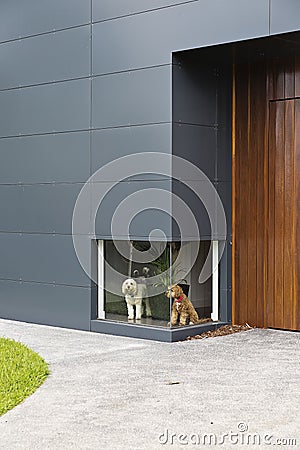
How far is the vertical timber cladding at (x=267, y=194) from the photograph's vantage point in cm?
810

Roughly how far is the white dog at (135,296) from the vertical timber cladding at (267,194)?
994 mm

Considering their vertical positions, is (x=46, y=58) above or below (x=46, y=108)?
above

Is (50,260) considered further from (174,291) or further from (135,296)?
(174,291)

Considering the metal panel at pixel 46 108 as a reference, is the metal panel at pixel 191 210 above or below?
below

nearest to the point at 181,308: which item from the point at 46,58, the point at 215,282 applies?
the point at 215,282

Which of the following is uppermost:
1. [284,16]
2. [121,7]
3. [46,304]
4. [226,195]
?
[121,7]

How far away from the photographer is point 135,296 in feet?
26.3

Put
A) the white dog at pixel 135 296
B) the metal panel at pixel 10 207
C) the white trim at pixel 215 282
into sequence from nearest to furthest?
the white dog at pixel 135 296 < the white trim at pixel 215 282 < the metal panel at pixel 10 207

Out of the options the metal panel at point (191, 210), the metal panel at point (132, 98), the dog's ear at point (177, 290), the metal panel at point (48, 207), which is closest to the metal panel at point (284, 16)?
the metal panel at point (132, 98)

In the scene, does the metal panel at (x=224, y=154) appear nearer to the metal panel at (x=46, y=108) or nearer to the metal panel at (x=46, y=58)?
the metal panel at (x=46, y=108)

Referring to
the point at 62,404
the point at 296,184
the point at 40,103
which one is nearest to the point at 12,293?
the point at 40,103

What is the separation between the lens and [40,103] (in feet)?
29.2

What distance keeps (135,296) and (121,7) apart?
2.75 metres

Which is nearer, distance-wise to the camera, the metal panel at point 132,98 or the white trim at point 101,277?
the metal panel at point 132,98
